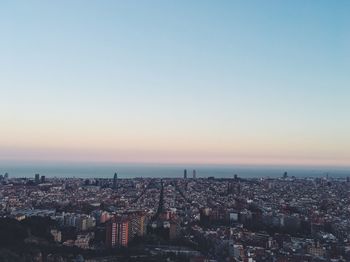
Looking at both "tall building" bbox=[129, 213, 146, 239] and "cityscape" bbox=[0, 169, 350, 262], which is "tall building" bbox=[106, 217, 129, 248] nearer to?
"cityscape" bbox=[0, 169, 350, 262]

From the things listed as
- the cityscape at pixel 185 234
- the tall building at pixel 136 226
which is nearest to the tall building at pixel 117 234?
the cityscape at pixel 185 234

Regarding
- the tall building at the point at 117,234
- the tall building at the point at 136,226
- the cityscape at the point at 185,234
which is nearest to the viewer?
the cityscape at the point at 185,234

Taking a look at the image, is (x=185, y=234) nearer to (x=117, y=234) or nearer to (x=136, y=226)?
(x=136, y=226)

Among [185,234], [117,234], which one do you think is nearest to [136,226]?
[117,234]

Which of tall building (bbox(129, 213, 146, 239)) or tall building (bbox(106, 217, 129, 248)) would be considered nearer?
tall building (bbox(106, 217, 129, 248))

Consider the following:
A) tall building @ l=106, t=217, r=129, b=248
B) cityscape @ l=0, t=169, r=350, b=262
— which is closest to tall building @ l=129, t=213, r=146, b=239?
cityscape @ l=0, t=169, r=350, b=262

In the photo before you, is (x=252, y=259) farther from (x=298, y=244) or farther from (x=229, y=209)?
(x=229, y=209)

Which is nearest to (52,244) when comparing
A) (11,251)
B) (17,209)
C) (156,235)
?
(11,251)

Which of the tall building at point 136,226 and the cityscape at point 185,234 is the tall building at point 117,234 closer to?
the cityscape at point 185,234

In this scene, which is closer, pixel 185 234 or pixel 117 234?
pixel 117 234

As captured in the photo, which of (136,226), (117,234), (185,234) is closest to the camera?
(117,234)

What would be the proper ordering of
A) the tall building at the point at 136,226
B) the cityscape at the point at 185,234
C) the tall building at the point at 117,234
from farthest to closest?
the tall building at the point at 136,226
the tall building at the point at 117,234
the cityscape at the point at 185,234
